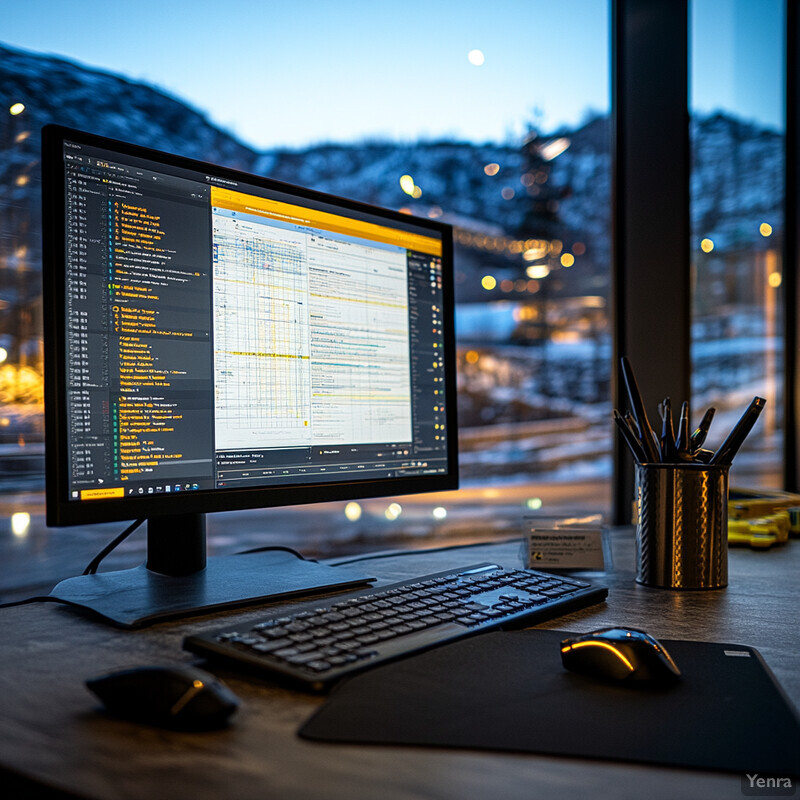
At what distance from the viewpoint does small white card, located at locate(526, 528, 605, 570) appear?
1128mm

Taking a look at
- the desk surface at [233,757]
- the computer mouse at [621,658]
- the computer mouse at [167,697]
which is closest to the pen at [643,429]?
the desk surface at [233,757]

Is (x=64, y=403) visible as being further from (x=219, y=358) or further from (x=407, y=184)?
(x=407, y=184)

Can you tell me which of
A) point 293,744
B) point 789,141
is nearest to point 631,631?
point 293,744

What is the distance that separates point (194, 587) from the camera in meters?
0.90

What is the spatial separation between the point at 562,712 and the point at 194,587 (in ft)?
1.67

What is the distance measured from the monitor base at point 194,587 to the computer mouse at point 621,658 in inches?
15.0

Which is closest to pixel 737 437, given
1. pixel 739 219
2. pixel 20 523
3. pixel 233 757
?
pixel 233 757

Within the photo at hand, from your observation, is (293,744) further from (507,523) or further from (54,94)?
(507,523)

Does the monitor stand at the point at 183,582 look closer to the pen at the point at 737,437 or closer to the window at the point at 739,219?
the pen at the point at 737,437

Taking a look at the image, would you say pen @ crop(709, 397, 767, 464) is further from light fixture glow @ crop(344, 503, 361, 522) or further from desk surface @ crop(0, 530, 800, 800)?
light fixture glow @ crop(344, 503, 361, 522)

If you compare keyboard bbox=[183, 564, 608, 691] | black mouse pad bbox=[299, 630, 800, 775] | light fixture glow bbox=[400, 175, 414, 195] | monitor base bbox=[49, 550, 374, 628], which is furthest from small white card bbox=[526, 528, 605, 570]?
light fixture glow bbox=[400, 175, 414, 195]

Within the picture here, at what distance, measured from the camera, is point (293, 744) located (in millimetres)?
502

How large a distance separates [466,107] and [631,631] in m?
1.29

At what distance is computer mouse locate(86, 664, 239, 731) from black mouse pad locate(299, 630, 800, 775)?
0.21 feet
